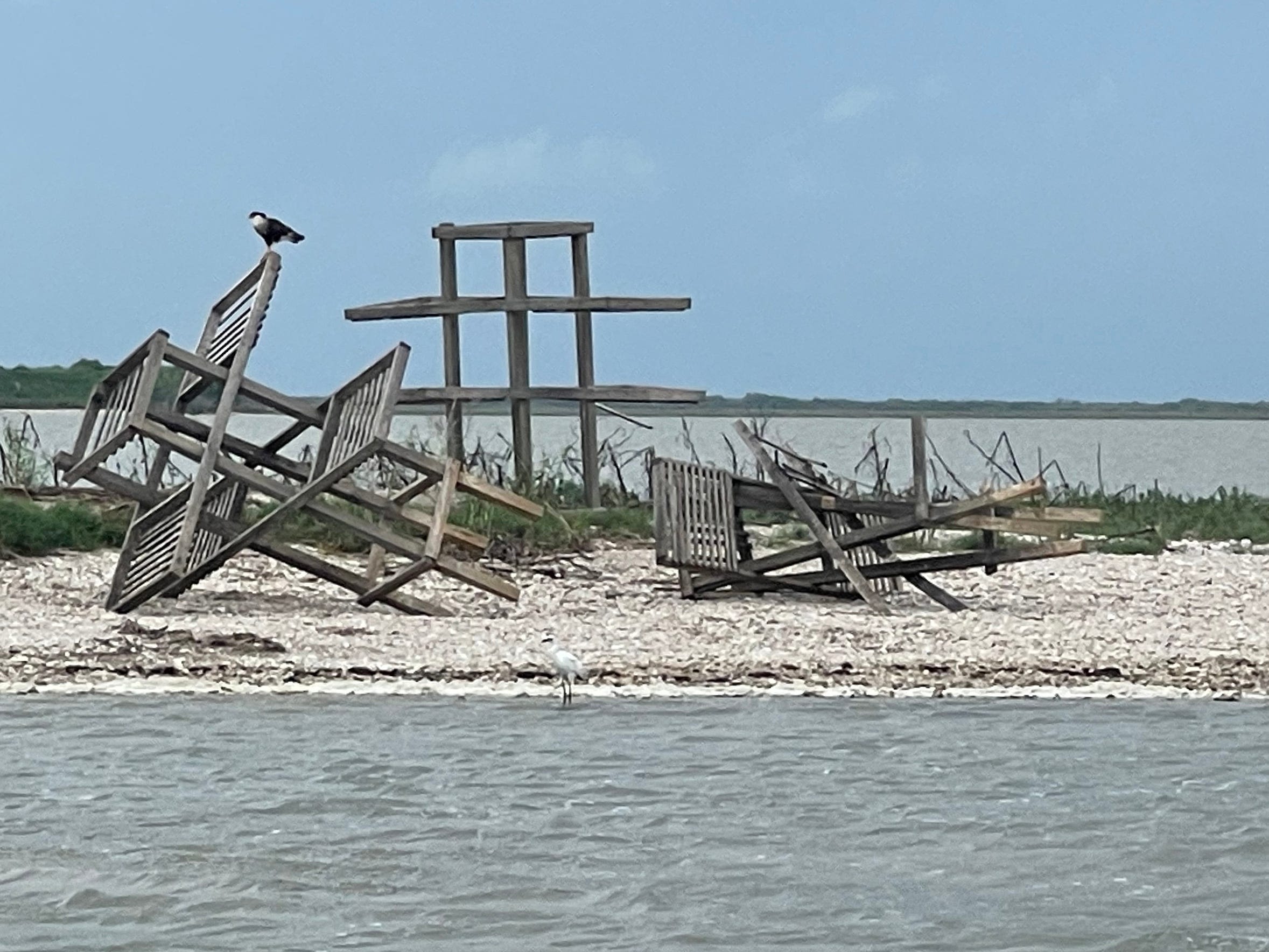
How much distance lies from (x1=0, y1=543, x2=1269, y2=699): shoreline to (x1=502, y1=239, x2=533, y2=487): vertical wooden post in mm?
3583

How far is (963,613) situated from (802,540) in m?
4.25

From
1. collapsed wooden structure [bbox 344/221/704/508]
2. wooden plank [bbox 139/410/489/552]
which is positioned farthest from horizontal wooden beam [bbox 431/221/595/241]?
wooden plank [bbox 139/410/489/552]

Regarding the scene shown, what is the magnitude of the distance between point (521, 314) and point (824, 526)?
246 inches

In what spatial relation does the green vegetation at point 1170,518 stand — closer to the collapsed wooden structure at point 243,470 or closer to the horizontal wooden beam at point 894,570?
the horizontal wooden beam at point 894,570

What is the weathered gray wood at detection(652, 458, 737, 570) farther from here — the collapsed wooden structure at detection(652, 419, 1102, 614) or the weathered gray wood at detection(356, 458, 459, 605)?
the weathered gray wood at detection(356, 458, 459, 605)

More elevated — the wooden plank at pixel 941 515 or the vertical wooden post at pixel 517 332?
the vertical wooden post at pixel 517 332

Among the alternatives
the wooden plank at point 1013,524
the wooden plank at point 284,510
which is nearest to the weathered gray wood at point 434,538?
the wooden plank at point 284,510

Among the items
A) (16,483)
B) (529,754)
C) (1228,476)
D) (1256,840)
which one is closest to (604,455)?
(16,483)

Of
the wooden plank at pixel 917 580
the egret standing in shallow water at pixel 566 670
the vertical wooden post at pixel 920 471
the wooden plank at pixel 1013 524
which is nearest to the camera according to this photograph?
the egret standing in shallow water at pixel 566 670

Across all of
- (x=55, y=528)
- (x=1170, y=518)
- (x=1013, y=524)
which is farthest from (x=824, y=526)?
(x=1170, y=518)

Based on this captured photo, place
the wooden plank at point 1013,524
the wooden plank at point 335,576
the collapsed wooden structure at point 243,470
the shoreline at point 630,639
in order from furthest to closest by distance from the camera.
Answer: the wooden plank at point 1013,524 → the wooden plank at point 335,576 → the collapsed wooden structure at point 243,470 → the shoreline at point 630,639

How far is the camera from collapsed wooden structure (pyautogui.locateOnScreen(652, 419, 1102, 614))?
1595 cm

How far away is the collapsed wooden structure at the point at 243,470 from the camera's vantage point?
15062 millimetres

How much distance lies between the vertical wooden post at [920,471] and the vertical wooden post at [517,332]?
633 centimetres
